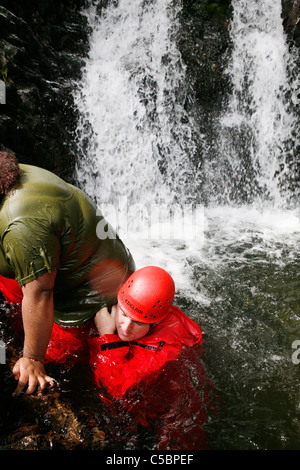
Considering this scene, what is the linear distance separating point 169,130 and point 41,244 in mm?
6362

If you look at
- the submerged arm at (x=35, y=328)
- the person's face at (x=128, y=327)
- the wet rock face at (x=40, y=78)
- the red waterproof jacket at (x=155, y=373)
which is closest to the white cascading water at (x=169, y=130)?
the wet rock face at (x=40, y=78)

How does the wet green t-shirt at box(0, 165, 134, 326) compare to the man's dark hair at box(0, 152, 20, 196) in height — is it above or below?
below

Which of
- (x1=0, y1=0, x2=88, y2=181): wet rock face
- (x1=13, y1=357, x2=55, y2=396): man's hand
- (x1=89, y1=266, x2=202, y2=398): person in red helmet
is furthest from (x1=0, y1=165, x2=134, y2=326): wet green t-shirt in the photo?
(x1=0, y1=0, x2=88, y2=181): wet rock face

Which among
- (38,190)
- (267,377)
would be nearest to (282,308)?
(267,377)

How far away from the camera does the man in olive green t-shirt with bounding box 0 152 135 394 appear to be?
72.7 inches

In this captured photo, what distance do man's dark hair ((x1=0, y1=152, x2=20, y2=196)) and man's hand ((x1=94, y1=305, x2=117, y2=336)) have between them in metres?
1.18

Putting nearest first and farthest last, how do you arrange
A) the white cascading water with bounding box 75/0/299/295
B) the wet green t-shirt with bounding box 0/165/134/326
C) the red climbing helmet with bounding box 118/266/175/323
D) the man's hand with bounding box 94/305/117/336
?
the wet green t-shirt with bounding box 0/165/134/326, the red climbing helmet with bounding box 118/266/175/323, the man's hand with bounding box 94/305/117/336, the white cascading water with bounding box 75/0/299/295

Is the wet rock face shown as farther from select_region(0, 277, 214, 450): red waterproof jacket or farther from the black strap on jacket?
the black strap on jacket

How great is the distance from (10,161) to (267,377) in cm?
244

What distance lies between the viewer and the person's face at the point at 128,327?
2.48 m

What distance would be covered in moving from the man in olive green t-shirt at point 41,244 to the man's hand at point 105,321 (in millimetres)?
280

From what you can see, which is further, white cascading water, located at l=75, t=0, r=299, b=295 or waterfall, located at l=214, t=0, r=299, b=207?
waterfall, located at l=214, t=0, r=299, b=207

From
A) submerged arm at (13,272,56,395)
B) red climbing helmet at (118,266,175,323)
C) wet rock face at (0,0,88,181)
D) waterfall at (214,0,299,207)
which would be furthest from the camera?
waterfall at (214,0,299,207)

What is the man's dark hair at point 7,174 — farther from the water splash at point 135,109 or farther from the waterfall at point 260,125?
the waterfall at point 260,125
